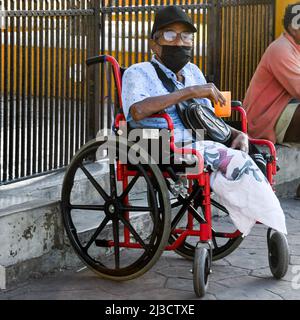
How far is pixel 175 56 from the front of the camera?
4621mm

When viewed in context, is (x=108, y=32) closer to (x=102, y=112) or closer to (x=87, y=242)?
(x=102, y=112)

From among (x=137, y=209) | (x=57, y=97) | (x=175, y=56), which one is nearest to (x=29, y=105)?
(x=57, y=97)

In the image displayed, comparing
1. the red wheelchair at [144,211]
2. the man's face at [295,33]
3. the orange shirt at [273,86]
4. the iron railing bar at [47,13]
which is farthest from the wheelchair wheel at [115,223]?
the man's face at [295,33]

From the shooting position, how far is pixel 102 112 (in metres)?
6.39

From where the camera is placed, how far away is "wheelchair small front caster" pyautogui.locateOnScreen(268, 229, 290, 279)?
4.41 meters

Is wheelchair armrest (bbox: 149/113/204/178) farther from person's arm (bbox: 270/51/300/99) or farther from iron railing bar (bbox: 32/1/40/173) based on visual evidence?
person's arm (bbox: 270/51/300/99)

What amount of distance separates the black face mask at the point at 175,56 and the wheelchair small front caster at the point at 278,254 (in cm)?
106

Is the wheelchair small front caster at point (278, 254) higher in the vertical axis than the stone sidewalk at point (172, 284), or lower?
higher

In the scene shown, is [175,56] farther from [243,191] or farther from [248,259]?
[248,259]

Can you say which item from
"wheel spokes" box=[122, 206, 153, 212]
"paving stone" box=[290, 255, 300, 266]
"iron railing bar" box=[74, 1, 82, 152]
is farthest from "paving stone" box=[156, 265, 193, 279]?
"iron railing bar" box=[74, 1, 82, 152]

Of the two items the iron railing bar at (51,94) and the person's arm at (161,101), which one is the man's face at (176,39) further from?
the iron railing bar at (51,94)

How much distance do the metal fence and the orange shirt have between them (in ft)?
1.77

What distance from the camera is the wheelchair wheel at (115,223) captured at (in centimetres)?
419
